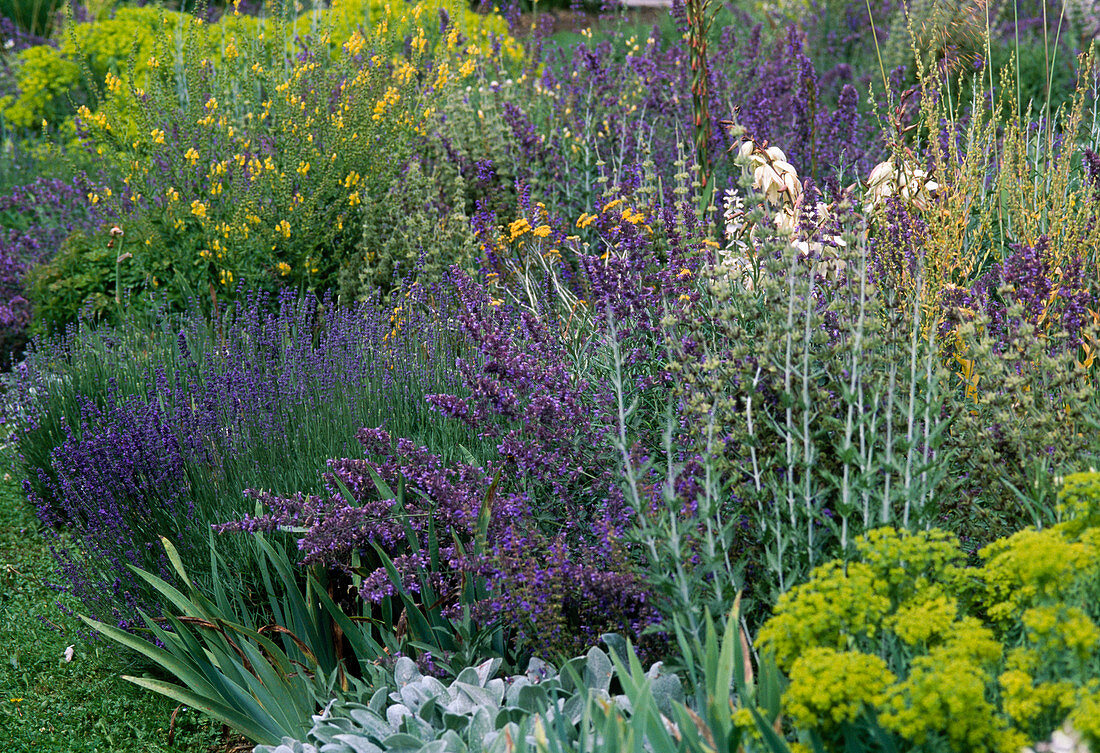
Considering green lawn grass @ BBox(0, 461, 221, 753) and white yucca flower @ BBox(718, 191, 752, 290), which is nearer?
green lawn grass @ BBox(0, 461, 221, 753)

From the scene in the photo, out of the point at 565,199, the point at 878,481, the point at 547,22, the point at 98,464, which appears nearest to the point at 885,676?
the point at 878,481

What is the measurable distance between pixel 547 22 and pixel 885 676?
684 centimetres

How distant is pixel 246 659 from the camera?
2.82m

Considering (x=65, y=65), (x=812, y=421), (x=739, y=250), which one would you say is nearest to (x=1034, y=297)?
(x=812, y=421)

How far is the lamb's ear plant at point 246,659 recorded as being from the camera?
261cm

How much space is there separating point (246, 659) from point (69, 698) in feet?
2.39

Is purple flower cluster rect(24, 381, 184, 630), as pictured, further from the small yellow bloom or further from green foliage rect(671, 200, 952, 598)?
green foliage rect(671, 200, 952, 598)

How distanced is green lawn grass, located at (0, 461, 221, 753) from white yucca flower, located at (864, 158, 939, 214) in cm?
283

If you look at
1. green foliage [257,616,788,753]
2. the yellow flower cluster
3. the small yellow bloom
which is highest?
the small yellow bloom

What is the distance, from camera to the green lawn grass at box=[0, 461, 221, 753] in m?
2.91

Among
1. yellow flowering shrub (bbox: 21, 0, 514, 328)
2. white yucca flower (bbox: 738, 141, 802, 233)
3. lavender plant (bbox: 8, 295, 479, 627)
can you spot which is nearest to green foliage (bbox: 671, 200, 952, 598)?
white yucca flower (bbox: 738, 141, 802, 233)

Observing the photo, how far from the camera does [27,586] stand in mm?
3783

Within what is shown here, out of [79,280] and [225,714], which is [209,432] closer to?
[225,714]

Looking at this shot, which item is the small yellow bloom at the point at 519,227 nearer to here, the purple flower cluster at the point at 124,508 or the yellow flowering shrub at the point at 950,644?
the purple flower cluster at the point at 124,508
